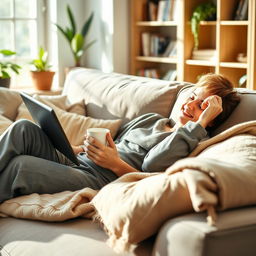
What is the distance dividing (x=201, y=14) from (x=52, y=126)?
237 centimetres

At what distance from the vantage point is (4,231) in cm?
203

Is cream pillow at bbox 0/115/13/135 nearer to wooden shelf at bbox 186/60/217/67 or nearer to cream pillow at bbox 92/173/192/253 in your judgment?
cream pillow at bbox 92/173/192/253

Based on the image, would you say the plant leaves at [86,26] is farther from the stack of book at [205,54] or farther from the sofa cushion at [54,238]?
the sofa cushion at [54,238]

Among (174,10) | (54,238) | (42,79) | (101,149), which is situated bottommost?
(54,238)

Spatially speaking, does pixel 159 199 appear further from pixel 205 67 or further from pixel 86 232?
pixel 205 67

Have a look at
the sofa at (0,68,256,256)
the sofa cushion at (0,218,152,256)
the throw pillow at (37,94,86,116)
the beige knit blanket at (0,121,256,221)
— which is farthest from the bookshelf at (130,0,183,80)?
the sofa cushion at (0,218,152,256)

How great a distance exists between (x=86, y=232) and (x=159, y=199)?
15.9 inches

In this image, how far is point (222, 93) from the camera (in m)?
2.34

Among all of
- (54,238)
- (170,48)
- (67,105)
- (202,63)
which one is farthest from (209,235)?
(170,48)

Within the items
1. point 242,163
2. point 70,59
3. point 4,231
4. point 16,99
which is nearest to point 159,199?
point 242,163

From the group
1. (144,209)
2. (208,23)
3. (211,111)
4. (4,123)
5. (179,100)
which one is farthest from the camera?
(208,23)

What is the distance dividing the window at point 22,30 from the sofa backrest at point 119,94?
1570 millimetres

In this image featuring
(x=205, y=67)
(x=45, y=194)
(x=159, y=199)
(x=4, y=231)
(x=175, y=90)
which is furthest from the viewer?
(x=205, y=67)

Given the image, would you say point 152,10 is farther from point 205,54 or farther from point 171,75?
point 205,54
